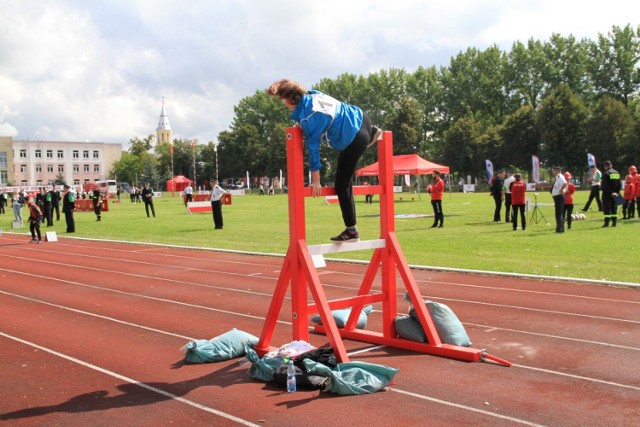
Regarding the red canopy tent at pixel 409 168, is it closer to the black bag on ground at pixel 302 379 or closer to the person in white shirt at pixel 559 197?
the person in white shirt at pixel 559 197

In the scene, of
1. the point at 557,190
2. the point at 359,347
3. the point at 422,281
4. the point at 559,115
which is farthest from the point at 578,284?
the point at 559,115

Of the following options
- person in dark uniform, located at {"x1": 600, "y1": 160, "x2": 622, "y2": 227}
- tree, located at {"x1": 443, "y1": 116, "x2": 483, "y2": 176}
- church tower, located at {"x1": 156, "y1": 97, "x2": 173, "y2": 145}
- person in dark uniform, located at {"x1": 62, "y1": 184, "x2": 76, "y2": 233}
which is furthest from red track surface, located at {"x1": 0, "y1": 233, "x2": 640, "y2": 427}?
church tower, located at {"x1": 156, "y1": 97, "x2": 173, "y2": 145}

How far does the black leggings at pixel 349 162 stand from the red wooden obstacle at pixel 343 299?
0.39ft

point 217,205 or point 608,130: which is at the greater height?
point 608,130

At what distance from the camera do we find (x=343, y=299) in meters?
5.89

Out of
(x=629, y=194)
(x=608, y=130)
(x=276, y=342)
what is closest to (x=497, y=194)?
(x=629, y=194)

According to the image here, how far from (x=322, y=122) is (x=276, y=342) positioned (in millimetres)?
2700

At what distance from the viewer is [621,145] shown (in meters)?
62.7

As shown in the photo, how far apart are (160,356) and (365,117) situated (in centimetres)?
323

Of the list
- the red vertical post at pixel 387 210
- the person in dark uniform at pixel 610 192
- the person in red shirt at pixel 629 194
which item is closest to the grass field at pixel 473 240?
the person in dark uniform at pixel 610 192

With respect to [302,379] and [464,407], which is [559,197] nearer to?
[464,407]

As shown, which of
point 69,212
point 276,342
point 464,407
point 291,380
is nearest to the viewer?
point 464,407

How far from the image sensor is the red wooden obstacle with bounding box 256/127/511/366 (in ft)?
18.1

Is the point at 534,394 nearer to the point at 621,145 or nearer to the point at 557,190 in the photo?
the point at 557,190
